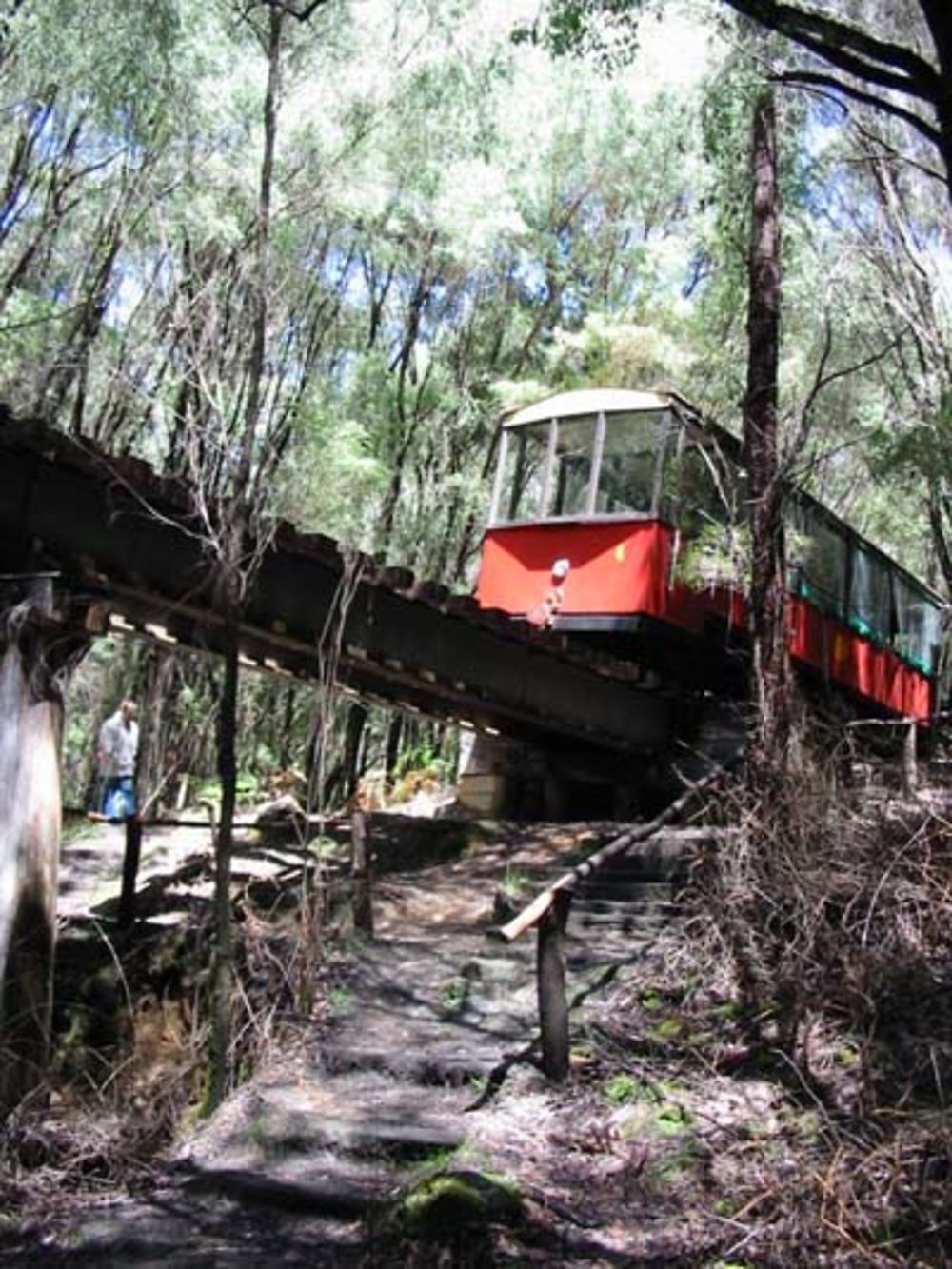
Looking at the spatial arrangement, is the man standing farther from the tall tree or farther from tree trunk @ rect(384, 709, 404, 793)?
the tall tree

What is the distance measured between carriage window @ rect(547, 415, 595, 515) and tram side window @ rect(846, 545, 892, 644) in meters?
5.06

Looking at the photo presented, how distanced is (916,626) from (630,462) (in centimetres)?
810

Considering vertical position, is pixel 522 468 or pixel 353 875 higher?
pixel 522 468

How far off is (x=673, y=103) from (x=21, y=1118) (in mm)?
17064

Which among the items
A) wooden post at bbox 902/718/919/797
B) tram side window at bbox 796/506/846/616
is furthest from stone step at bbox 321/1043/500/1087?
tram side window at bbox 796/506/846/616

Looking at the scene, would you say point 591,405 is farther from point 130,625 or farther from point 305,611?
point 130,625

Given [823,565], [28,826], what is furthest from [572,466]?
[28,826]

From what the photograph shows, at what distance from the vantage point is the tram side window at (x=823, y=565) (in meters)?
16.0

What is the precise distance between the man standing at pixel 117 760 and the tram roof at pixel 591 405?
5728mm

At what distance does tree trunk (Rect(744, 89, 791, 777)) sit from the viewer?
8.73 metres

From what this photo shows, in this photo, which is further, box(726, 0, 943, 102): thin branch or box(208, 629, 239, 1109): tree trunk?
box(208, 629, 239, 1109): tree trunk

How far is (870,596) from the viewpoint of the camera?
18328mm

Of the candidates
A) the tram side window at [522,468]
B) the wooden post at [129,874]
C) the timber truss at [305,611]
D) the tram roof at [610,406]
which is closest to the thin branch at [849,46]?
the timber truss at [305,611]

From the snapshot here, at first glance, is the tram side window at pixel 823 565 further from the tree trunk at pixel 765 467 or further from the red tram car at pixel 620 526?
the tree trunk at pixel 765 467
